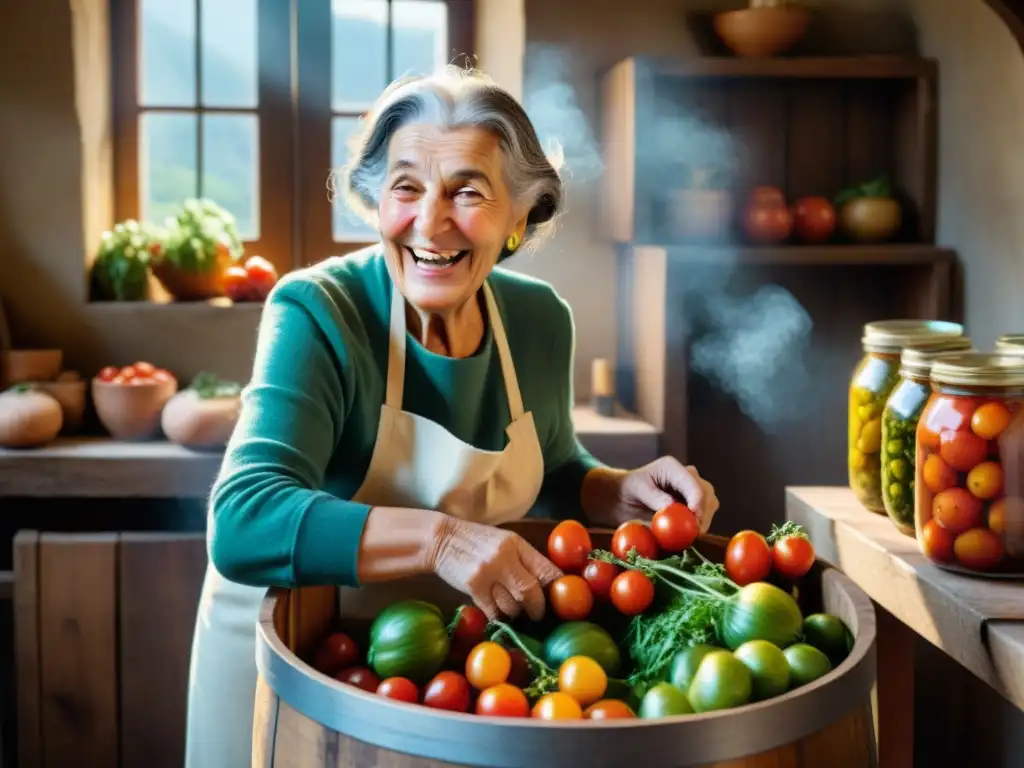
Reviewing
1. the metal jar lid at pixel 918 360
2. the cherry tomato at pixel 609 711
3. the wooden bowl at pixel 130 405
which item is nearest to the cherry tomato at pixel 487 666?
the cherry tomato at pixel 609 711

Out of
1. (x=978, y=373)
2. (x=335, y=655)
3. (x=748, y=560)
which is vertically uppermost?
(x=978, y=373)

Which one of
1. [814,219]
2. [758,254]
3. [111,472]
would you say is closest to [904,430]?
[758,254]

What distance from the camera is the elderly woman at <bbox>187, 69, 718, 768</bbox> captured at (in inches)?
57.6

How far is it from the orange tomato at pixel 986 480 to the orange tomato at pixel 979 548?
5 centimetres

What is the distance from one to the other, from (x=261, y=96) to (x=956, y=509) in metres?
2.41

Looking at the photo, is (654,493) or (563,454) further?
(563,454)

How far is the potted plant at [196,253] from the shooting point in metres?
3.13

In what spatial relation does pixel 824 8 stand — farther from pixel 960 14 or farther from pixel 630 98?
pixel 630 98

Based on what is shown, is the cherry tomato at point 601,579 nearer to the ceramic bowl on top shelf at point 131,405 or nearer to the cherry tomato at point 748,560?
the cherry tomato at point 748,560

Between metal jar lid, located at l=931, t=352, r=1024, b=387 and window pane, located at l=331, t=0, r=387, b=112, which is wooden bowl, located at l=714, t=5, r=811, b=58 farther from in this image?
metal jar lid, located at l=931, t=352, r=1024, b=387

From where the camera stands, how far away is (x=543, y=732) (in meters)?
1.07

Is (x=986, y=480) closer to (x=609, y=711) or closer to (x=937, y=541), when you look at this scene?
(x=937, y=541)

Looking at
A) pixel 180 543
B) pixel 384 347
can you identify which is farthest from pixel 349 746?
pixel 180 543

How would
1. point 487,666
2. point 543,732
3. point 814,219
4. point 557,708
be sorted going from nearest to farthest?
point 543,732 → point 557,708 → point 487,666 → point 814,219
